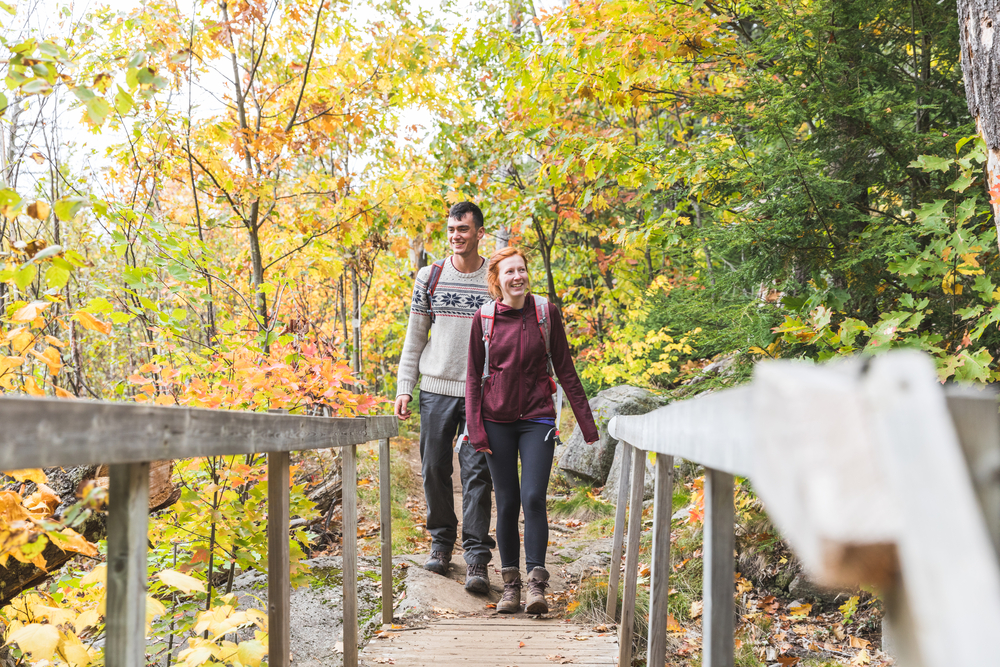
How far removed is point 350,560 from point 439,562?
5.67 feet

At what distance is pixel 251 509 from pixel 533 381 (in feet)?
5.18

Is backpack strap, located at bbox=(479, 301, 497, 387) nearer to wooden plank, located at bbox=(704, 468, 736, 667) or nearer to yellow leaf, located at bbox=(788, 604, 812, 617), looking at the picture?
yellow leaf, located at bbox=(788, 604, 812, 617)

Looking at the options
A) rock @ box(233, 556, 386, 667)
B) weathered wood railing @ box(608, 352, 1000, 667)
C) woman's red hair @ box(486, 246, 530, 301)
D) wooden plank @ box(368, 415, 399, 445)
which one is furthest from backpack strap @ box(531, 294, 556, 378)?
weathered wood railing @ box(608, 352, 1000, 667)

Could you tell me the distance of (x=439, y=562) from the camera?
4.30 meters

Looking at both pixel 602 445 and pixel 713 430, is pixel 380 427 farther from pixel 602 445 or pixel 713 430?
pixel 602 445

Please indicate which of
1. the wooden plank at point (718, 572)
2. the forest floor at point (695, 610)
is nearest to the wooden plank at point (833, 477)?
the wooden plank at point (718, 572)

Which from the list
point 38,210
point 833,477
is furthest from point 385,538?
point 833,477

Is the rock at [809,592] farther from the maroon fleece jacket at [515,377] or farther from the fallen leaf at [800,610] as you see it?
the maroon fleece jacket at [515,377]

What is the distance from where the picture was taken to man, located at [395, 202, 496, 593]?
4.17 meters

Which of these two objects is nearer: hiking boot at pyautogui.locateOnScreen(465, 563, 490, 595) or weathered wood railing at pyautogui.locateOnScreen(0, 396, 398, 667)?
weathered wood railing at pyautogui.locateOnScreen(0, 396, 398, 667)

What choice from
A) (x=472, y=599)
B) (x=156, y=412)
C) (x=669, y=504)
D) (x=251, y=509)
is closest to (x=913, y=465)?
(x=156, y=412)

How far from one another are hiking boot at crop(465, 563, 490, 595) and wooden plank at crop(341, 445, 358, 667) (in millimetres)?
1456

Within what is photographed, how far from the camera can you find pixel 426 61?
6.44 meters

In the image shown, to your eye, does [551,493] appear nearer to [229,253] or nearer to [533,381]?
[533,381]
